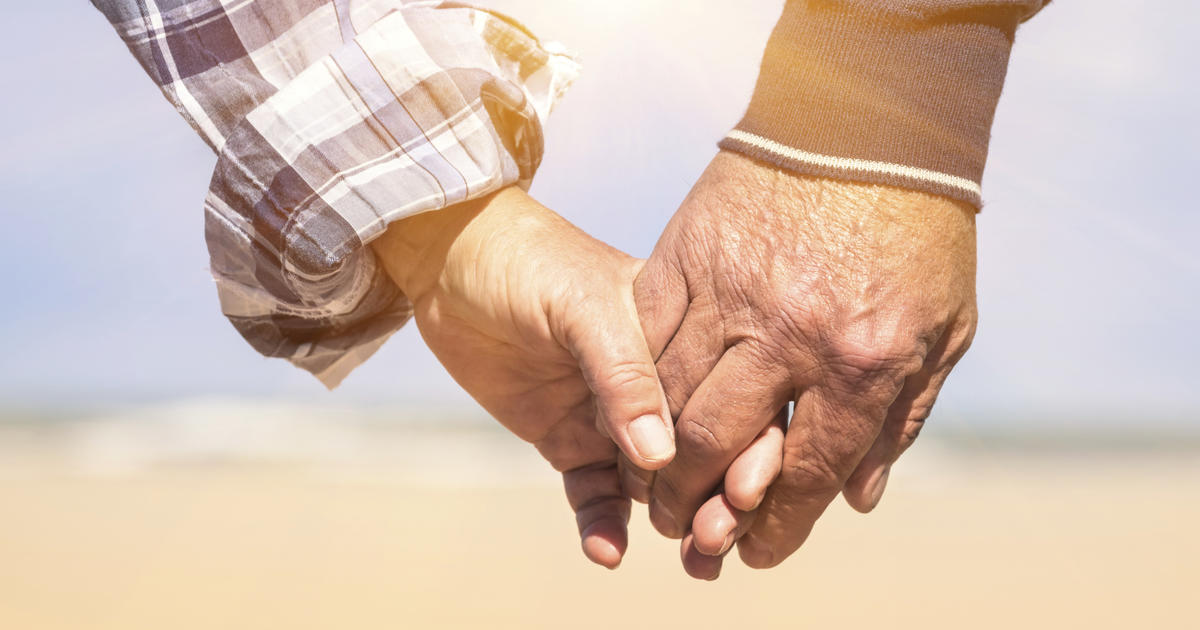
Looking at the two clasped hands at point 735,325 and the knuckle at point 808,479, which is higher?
the two clasped hands at point 735,325

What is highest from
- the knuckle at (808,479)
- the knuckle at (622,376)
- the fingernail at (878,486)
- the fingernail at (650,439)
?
the knuckle at (622,376)

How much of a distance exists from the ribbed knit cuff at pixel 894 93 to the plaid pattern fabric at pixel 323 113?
20.4 inches

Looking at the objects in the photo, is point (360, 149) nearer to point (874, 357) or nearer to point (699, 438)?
point (699, 438)

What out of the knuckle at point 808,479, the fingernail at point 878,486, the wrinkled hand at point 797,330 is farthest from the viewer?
the fingernail at point 878,486

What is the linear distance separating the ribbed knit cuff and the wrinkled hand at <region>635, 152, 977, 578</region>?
0.03m

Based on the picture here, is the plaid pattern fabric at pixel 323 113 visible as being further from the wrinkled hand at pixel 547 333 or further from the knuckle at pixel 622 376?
the knuckle at pixel 622 376

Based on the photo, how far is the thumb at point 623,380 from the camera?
1245 mm

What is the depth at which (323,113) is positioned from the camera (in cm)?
142

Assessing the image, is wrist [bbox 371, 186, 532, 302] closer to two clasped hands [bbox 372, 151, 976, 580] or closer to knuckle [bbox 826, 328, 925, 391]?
two clasped hands [bbox 372, 151, 976, 580]

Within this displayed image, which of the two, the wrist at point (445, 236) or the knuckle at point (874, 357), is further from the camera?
the wrist at point (445, 236)

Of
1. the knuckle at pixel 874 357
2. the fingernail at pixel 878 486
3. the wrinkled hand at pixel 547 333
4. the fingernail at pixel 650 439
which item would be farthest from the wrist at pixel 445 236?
the fingernail at pixel 878 486

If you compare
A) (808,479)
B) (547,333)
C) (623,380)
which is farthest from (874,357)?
(547,333)

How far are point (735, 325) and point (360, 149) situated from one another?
0.68m

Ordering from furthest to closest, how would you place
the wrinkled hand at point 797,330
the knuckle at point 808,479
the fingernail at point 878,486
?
the fingernail at point 878,486, the knuckle at point 808,479, the wrinkled hand at point 797,330
